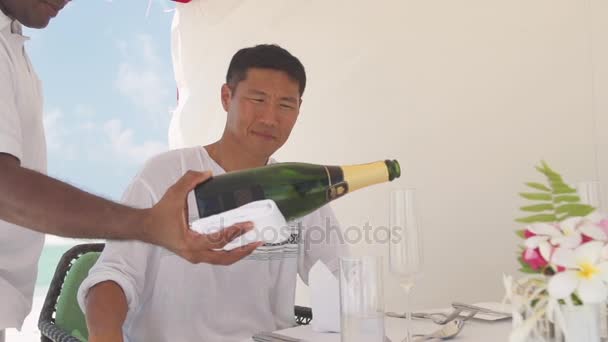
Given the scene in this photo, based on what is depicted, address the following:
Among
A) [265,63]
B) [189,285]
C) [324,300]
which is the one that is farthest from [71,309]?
[265,63]

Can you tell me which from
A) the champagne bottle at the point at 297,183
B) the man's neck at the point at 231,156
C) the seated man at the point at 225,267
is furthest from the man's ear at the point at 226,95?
the champagne bottle at the point at 297,183

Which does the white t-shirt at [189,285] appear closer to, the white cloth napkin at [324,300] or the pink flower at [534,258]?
the white cloth napkin at [324,300]

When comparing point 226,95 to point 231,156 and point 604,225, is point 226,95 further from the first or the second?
point 604,225

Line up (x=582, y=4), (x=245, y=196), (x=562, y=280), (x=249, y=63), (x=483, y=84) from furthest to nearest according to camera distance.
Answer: (x=483, y=84), (x=582, y=4), (x=249, y=63), (x=245, y=196), (x=562, y=280)

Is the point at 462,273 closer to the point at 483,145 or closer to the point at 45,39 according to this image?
the point at 483,145

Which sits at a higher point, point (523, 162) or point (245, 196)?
point (523, 162)

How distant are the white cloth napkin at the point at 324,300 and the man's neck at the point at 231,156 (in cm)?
43

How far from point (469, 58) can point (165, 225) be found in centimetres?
145

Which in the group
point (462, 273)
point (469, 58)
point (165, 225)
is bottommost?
→ point (462, 273)

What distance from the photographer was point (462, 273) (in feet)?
6.43

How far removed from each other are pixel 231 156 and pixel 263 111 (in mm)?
134

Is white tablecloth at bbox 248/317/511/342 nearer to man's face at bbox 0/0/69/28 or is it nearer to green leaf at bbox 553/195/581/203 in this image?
green leaf at bbox 553/195/581/203

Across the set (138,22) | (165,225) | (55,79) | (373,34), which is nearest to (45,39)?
(55,79)

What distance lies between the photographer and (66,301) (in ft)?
4.41
